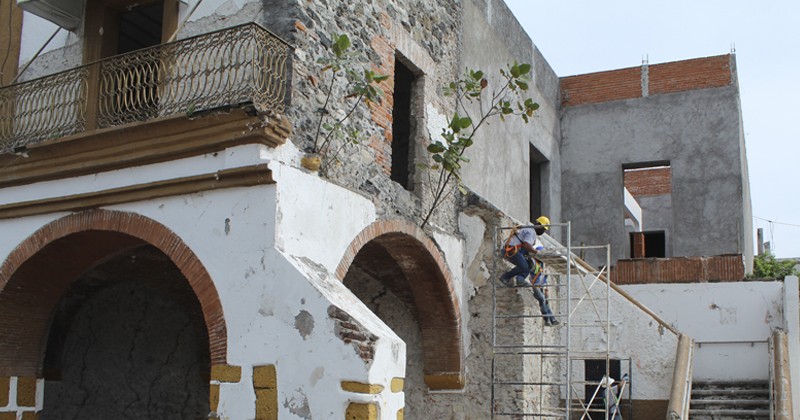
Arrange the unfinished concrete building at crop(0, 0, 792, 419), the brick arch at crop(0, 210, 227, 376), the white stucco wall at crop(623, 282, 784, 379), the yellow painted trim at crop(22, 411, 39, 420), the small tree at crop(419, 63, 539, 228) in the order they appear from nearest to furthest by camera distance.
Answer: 1. the unfinished concrete building at crop(0, 0, 792, 419)
2. the brick arch at crop(0, 210, 227, 376)
3. the yellow painted trim at crop(22, 411, 39, 420)
4. the small tree at crop(419, 63, 539, 228)
5. the white stucco wall at crop(623, 282, 784, 379)

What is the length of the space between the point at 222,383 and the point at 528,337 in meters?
4.66

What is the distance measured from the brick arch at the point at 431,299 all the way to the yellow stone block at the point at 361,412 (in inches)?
130

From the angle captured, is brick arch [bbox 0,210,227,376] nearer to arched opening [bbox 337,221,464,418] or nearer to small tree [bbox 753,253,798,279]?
arched opening [bbox 337,221,464,418]

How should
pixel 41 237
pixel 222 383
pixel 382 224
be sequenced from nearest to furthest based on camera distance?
pixel 222 383
pixel 41 237
pixel 382 224

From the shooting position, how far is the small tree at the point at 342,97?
8.66 meters

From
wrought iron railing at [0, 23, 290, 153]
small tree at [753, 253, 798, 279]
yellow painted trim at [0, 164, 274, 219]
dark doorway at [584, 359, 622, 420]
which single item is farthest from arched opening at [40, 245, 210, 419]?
small tree at [753, 253, 798, 279]

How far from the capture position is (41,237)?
9.14 meters

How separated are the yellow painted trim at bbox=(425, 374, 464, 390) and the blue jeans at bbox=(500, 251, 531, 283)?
1351mm

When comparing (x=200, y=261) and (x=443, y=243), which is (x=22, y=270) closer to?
(x=200, y=261)

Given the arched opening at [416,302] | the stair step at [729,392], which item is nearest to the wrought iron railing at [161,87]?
Result: the arched opening at [416,302]

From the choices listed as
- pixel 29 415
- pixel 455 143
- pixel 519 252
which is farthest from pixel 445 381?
pixel 29 415

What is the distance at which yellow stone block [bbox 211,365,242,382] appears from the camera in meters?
7.86

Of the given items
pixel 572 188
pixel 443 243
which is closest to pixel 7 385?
pixel 443 243

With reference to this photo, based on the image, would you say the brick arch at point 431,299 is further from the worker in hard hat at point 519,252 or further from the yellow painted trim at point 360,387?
the yellow painted trim at point 360,387
